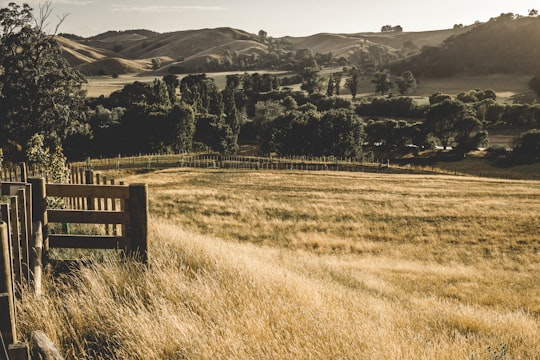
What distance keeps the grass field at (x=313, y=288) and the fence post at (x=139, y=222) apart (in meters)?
0.32

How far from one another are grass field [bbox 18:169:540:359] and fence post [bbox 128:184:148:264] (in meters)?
0.32

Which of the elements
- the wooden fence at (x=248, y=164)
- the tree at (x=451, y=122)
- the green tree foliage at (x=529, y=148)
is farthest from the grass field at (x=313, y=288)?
the tree at (x=451, y=122)

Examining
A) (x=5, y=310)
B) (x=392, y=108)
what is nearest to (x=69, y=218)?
(x=5, y=310)

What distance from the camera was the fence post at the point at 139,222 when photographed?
7.96 m

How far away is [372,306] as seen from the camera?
8500mm

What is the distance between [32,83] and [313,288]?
42435 millimetres

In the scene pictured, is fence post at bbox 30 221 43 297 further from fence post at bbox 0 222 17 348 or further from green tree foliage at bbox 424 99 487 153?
green tree foliage at bbox 424 99 487 153

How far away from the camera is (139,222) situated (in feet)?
26.5

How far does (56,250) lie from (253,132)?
105525 millimetres

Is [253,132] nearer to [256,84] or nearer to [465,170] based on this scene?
[256,84]

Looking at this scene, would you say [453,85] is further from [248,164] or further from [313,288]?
[313,288]

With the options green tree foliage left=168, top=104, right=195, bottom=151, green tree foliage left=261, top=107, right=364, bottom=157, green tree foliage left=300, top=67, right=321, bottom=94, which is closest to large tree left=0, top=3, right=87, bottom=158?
green tree foliage left=168, top=104, right=195, bottom=151

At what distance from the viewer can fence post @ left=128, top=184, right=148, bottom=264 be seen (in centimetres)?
796

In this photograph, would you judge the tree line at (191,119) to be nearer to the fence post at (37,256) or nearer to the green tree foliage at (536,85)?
the green tree foliage at (536,85)
